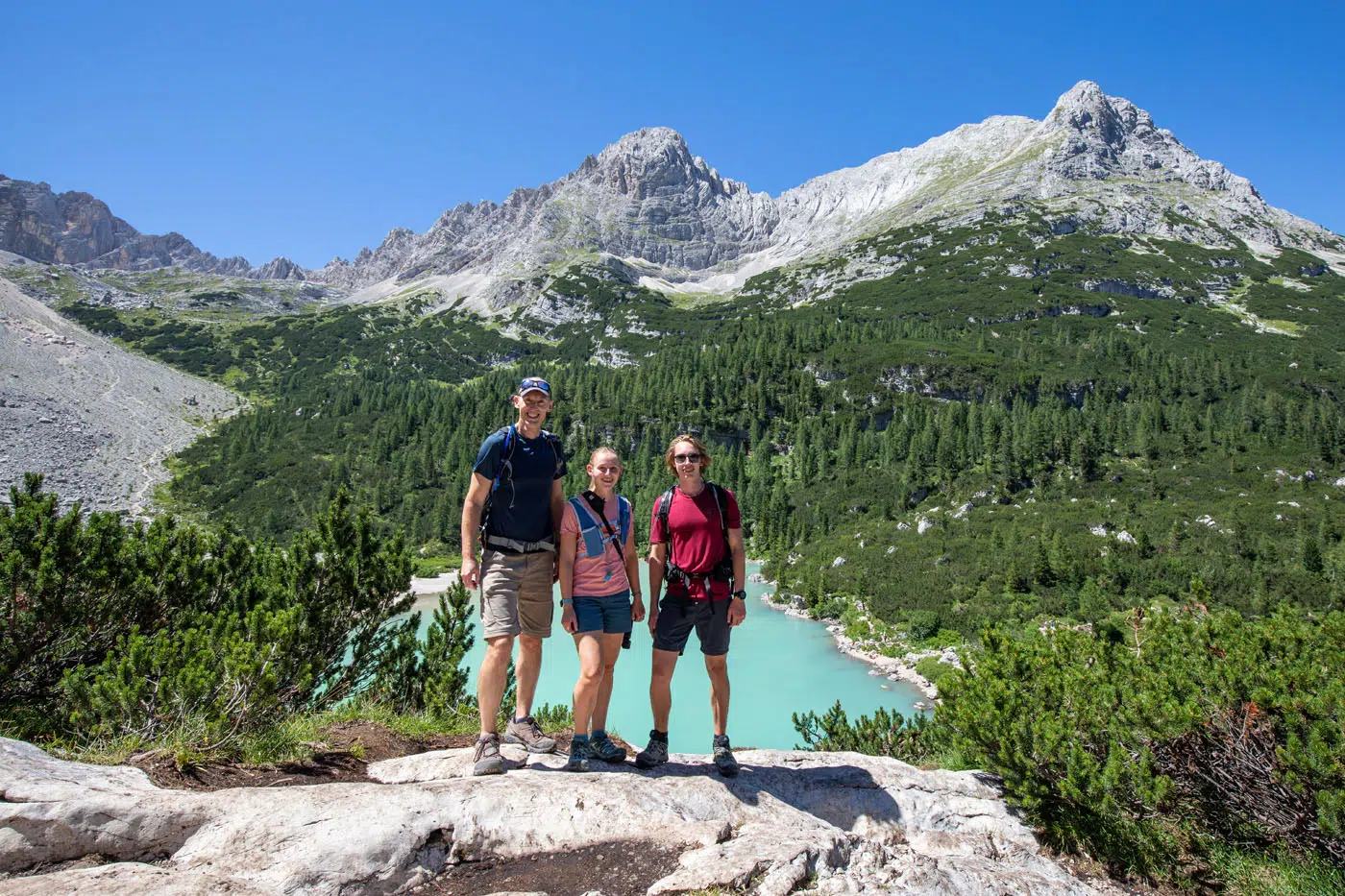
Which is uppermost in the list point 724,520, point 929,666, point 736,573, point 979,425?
point 979,425

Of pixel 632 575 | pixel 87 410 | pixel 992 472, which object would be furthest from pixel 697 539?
pixel 87 410

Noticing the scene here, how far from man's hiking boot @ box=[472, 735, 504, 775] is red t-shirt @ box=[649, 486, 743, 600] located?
1.85 meters

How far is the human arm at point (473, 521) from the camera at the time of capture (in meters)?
5.17

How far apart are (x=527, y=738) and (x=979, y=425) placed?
79.5m

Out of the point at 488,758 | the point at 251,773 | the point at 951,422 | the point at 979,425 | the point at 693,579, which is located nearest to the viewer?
the point at 251,773

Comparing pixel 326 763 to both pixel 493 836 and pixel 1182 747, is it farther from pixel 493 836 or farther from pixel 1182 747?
pixel 1182 747

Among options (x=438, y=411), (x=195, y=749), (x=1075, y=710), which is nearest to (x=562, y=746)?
(x=195, y=749)

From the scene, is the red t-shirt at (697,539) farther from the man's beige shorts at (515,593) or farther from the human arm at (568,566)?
the man's beige shorts at (515,593)

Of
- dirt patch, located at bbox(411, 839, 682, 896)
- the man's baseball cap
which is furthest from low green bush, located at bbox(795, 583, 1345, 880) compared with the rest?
the man's baseball cap

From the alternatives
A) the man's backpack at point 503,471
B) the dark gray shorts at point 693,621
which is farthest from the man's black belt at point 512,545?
the dark gray shorts at point 693,621

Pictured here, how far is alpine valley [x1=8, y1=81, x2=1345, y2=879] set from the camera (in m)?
6.11

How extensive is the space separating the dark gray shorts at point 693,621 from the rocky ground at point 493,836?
1.04 metres

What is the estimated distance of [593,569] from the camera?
5320mm

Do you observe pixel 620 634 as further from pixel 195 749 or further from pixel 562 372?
pixel 562 372
